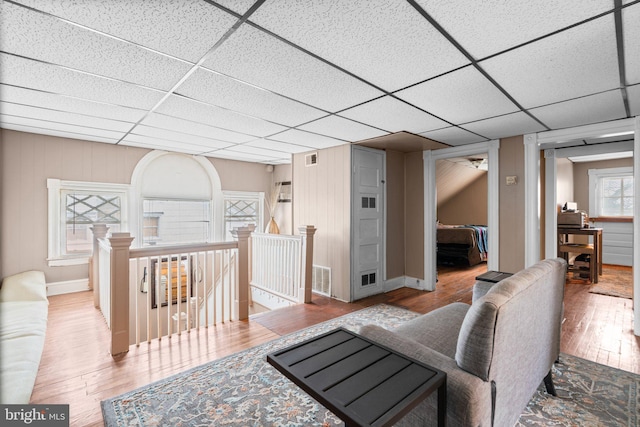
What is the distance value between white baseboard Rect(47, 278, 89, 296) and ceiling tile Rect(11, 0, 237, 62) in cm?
409

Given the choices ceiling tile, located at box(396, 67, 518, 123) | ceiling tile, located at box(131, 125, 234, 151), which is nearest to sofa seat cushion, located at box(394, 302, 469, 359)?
ceiling tile, located at box(396, 67, 518, 123)

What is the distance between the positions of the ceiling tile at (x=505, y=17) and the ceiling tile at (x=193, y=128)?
2.72 metres

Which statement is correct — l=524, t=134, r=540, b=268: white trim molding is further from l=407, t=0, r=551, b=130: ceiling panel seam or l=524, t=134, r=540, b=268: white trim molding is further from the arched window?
the arched window

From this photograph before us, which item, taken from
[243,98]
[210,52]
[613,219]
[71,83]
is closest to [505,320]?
[210,52]

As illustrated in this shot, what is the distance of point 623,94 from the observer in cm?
237

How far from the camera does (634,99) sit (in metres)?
2.47

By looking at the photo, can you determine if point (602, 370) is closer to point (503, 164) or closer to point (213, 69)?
point (503, 164)

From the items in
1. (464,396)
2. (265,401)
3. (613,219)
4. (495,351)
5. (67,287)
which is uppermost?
(613,219)

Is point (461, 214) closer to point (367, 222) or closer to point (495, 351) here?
point (367, 222)

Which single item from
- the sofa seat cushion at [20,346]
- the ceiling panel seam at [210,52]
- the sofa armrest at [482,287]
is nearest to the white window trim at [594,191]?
the sofa armrest at [482,287]

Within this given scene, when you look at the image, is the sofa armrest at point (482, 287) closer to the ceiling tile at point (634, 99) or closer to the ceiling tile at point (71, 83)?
the ceiling tile at point (634, 99)

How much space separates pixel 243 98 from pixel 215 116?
2.14 feet

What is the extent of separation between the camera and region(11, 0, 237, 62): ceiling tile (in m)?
1.38

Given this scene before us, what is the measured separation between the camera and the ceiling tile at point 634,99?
2.27 metres
